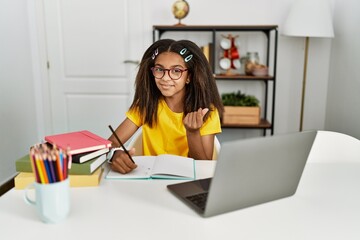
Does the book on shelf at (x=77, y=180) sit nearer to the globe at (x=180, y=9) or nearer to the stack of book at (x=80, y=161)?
the stack of book at (x=80, y=161)

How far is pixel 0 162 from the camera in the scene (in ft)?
8.86

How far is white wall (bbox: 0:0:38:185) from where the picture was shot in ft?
8.90

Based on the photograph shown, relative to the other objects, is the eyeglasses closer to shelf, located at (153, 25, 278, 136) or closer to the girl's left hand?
the girl's left hand

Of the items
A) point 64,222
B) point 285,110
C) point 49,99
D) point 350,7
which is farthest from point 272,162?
point 49,99

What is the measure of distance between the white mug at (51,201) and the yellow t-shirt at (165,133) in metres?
0.82

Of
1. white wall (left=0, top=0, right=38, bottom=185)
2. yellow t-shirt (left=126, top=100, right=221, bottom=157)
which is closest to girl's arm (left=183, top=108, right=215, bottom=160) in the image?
yellow t-shirt (left=126, top=100, right=221, bottom=157)

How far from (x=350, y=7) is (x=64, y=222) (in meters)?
2.66

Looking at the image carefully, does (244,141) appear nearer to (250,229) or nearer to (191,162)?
(250,229)

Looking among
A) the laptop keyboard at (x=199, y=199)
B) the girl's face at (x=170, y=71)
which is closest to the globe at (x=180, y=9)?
the girl's face at (x=170, y=71)

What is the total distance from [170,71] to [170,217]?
2.20 ft

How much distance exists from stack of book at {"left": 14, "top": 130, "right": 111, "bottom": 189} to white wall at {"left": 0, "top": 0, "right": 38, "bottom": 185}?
5.77 feet

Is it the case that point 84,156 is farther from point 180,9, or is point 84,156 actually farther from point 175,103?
point 180,9

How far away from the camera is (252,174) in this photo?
0.89 m

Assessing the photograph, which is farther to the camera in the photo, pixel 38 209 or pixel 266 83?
pixel 266 83
